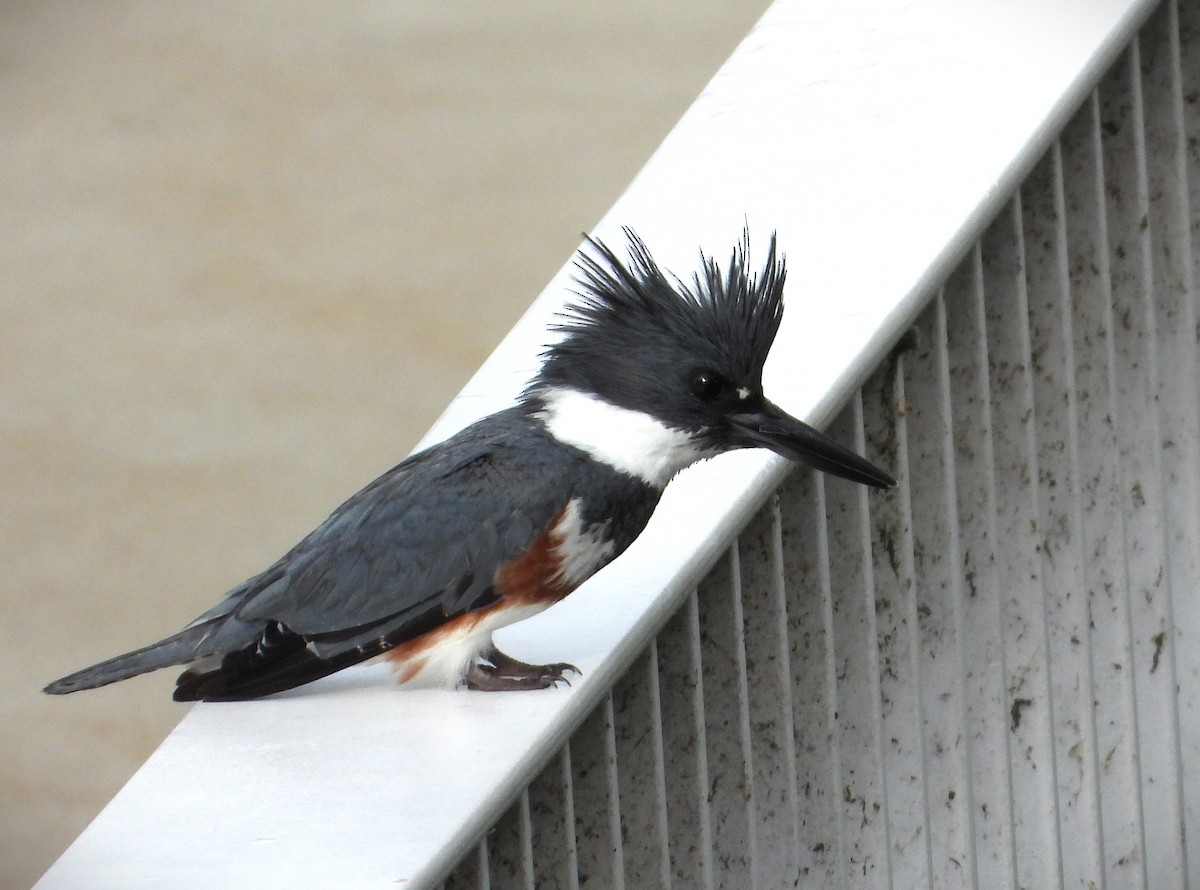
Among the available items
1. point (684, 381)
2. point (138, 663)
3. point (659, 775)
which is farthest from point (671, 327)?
point (138, 663)

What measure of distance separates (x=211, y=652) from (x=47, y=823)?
1926 mm

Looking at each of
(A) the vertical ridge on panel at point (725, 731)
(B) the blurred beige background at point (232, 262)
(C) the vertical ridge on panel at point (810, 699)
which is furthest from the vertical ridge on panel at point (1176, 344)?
(B) the blurred beige background at point (232, 262)

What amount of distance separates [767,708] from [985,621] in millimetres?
268

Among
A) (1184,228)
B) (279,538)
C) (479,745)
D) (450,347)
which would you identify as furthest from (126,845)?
(450,347)

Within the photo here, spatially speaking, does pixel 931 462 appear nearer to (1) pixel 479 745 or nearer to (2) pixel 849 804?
(2) pixel 849 804

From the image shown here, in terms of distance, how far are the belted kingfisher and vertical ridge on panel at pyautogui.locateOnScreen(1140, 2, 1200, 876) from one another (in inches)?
22.7

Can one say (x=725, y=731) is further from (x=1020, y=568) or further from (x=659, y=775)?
(x=1020, y=568)

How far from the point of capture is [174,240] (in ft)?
13.5

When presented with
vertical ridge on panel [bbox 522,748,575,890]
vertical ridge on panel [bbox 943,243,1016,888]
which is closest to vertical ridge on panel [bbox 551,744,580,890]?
vertical ridge on panel [bbox 522,748,575,890]

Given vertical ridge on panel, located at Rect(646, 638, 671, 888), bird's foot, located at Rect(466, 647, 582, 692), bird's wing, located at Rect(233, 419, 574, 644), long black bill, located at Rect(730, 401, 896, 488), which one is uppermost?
long black bill, located at Rect(730, 401, 896, 488)

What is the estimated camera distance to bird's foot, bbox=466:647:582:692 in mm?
1038

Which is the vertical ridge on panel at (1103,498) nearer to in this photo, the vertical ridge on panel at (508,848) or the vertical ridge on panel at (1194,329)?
the vertical ridge on panel at (1194,329)

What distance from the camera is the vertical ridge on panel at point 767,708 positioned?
1.20m

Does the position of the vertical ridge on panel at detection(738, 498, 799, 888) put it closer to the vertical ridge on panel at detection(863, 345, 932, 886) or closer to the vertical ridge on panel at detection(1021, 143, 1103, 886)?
the vertical ridge on panel at detection(863, 345, 932, 886)
